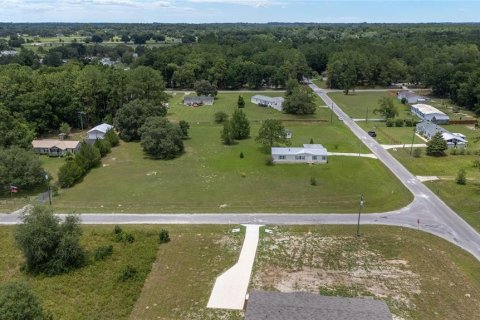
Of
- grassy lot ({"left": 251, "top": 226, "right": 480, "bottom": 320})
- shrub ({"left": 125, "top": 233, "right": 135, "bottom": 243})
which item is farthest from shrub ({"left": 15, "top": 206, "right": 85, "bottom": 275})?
grassy lot ({"left": 251, "top": 226, "right": 480, "bottom": 320})

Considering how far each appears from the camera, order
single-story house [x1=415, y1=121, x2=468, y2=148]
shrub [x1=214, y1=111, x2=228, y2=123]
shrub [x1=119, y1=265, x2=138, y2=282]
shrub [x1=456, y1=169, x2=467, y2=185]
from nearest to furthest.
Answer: shrub [x1=119, y1=265, x2=138, y2=282]
shrub [x1=456, y1=169, x2=467, y2=185]
single-story house [x1=415, y1=121, x2=468, y2=148]
shrub [x1=214, y1=111, x2=228, y2=123]

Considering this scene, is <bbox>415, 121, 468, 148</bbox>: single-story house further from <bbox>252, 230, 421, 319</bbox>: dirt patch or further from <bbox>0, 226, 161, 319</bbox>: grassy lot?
<bbox>0, 226, 161, 319</bbox>: grassy lot

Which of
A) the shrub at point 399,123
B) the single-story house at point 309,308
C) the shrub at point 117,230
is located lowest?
the shrub at point 117,230

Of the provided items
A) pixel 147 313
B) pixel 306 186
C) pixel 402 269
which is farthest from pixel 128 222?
pixel 402 269

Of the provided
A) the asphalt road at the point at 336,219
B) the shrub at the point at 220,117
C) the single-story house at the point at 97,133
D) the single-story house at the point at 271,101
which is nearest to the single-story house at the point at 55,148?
the single-story house at the point at 97,133

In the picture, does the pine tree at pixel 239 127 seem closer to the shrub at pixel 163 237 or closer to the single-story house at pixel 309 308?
the shrub at pixel 163 237

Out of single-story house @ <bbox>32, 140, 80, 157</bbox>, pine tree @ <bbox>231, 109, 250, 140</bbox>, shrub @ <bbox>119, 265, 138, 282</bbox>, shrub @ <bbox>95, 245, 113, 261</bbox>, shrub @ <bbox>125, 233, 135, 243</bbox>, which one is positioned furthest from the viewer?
pine tree @ <bbox>231, 109, 250, 140</bbox>

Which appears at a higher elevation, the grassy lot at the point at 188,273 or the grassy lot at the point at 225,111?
the grassy lot at the point at 225,111
